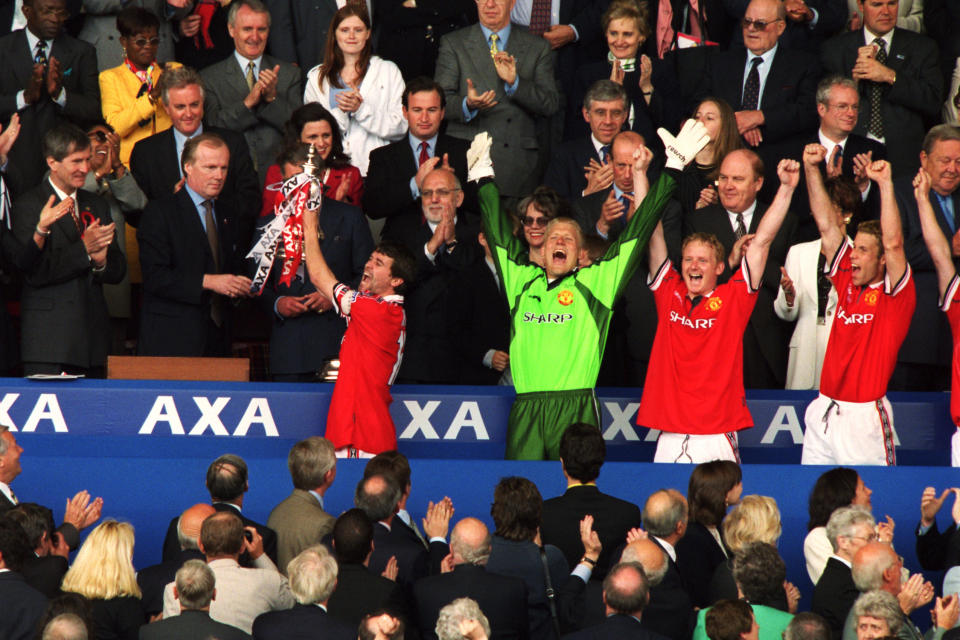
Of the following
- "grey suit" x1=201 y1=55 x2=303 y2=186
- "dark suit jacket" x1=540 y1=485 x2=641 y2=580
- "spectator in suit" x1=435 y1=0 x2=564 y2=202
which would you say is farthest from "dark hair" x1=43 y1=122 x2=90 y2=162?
"dark suit jacket" x1=540 y1=485 x2=641 y2=580

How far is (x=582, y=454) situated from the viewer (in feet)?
21.4

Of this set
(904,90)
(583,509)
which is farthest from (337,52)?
(583,509)

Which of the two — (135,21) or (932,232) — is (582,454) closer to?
(932,232)

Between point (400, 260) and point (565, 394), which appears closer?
point (565, 394)

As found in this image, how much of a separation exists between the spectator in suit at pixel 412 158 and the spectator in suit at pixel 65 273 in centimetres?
178

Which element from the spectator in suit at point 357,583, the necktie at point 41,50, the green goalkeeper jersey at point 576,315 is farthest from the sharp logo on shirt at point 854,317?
the necktie at point 41,50

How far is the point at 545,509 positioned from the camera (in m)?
6.46

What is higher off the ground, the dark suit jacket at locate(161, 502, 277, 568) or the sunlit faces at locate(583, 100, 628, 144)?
the sunlit faces at locate(583, 100, 628, 144)

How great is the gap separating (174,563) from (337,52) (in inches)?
203

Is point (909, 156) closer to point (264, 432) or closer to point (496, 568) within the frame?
point (264, 432)

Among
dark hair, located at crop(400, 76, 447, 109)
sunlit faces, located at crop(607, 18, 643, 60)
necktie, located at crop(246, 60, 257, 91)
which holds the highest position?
sunlit faces, located at crop(607, 18, 643, 60)

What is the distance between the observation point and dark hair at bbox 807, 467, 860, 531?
6496 millimetres

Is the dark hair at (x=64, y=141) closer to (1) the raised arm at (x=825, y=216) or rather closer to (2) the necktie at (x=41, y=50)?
(2) the necktie at (x=41, y=50)

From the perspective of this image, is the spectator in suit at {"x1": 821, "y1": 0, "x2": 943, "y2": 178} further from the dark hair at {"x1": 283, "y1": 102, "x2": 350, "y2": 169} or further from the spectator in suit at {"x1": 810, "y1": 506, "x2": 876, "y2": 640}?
the spectator in suit at {"x1": 810, "y1": 506, "x2": 876, "y2": 640}
